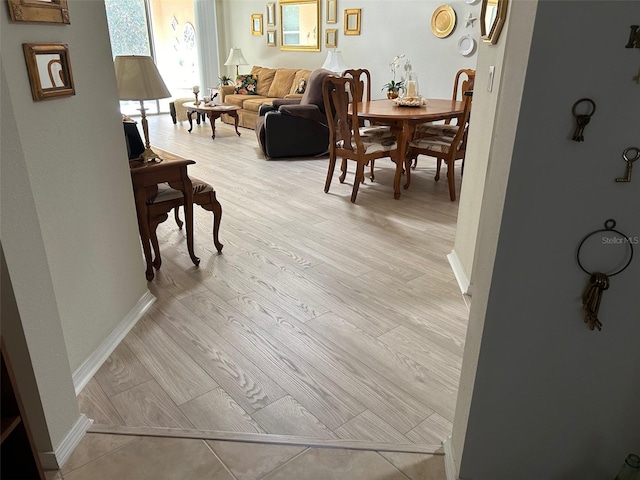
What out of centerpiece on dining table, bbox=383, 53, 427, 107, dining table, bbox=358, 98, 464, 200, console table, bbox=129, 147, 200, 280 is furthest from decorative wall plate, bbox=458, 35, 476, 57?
console table, bbox=129, 147, 200, 280

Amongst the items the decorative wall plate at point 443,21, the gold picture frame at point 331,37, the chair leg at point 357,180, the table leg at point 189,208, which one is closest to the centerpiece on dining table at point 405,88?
the decorative wall plate at point 443,21

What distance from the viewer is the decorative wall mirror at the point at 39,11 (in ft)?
5.28

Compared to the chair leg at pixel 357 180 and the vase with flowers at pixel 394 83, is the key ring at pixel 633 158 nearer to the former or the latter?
the chair leg at pixel 357 180

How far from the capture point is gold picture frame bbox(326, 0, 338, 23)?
7035 mm

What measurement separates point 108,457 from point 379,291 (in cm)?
163

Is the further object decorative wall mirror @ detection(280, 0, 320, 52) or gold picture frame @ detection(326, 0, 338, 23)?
decorative wall mirror @ detection(280, 0, 320, 52)

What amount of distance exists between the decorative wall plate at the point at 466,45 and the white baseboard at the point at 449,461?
5.05 meters

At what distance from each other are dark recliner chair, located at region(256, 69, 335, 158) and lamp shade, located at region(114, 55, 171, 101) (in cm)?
322

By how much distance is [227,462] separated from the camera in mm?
1651

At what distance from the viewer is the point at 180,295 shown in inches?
109

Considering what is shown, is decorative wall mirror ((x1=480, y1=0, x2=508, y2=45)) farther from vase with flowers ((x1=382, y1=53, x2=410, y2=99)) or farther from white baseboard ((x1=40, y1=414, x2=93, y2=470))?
vase with flowers ((x1=382, y1=53, x2=410, y2=99))

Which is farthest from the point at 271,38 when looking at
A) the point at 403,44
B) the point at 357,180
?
the point at 357,180

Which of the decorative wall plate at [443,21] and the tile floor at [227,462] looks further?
the decorative wall plate at [443,21]

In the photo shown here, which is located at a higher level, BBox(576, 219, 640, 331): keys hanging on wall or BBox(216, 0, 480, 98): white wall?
BBox(216, 0, 480, 98): white wall
